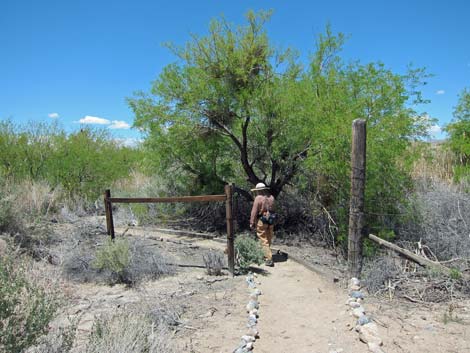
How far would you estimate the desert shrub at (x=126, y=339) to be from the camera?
298 cm

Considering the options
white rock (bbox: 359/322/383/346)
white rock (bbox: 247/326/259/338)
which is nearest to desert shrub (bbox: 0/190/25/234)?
white rock (bbox: 247/326/259/338)

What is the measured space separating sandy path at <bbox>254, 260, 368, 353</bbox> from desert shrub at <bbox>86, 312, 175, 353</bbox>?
1.10m

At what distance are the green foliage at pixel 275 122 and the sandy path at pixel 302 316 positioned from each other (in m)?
2.40

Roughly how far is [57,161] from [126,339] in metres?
11.9

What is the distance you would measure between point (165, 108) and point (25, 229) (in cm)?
445

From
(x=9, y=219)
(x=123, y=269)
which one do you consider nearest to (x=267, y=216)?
(x=123, y=269)

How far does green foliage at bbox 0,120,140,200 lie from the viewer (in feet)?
42.4

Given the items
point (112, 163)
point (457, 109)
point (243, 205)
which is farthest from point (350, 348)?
point (112, 163)

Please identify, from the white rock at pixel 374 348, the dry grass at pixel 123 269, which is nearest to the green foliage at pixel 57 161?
the dry grass at pixel 123 269

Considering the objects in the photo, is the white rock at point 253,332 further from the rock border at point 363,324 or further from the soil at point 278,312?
the rock border at point 363,324

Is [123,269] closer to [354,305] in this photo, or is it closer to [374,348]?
[354,305]

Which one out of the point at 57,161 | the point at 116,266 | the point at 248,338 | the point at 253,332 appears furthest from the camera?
the point at 57,161

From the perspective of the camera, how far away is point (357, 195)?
6160 mm

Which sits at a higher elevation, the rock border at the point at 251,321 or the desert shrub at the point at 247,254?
the desert shrub at the point at 247,254
